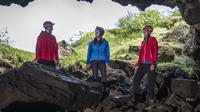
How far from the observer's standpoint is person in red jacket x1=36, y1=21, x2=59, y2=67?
22.6ft

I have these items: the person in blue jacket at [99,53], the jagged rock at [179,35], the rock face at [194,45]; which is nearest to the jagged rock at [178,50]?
the rock face at [194,45]

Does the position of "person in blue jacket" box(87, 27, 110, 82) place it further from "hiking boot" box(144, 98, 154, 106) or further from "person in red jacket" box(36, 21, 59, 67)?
"hiking boot" box(144, 98, 154, 106)

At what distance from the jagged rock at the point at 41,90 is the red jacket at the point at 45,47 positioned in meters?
0.59

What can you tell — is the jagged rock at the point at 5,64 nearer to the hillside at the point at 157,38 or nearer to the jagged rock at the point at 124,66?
the hillside at the point at 157,38

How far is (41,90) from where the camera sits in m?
5.53

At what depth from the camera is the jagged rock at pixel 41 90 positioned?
16.8 ft

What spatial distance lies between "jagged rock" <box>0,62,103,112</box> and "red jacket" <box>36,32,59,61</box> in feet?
1.95

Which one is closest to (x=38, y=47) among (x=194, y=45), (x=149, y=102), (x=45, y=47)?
(x=45, y=47)

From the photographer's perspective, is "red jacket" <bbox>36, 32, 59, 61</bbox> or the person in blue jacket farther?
the person in blue jacket

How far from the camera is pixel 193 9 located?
7.15m

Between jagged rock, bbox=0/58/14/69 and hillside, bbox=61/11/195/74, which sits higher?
hillside, bbox=61/11/195/74

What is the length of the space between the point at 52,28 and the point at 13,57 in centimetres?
422

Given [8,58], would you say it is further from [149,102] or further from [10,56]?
[149,102]

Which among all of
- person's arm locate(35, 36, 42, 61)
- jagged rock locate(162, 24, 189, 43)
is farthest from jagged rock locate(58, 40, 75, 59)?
jagged rock locate(162, 24, 189, 43)
